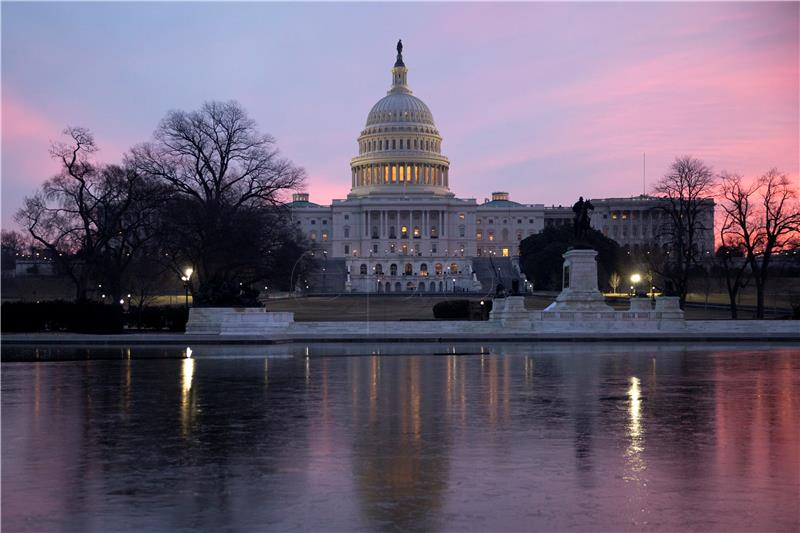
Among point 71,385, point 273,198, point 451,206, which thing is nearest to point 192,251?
point 273,198

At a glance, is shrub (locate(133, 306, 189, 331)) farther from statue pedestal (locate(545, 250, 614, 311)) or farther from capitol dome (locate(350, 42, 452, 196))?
capitol dome (locate(350, 42, 452, 196))

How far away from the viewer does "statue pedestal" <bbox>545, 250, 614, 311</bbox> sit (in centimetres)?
4362

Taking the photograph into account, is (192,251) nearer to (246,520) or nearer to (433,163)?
(246,520)

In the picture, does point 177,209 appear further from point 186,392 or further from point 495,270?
point 495,270

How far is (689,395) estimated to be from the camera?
19.5 meters

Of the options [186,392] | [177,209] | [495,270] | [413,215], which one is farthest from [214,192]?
[413,215]

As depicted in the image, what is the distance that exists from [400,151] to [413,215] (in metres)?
14.0

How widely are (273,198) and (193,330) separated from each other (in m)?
17.5

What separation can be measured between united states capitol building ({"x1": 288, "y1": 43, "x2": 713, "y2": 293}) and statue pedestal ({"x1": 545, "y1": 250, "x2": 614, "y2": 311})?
117595 millimetres

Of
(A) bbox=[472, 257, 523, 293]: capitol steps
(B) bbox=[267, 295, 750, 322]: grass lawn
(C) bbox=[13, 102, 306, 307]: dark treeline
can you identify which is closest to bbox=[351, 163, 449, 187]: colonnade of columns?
(A) bbox=[472, 257, 523, 293]: capitol steps

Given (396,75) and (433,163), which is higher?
(396,75)

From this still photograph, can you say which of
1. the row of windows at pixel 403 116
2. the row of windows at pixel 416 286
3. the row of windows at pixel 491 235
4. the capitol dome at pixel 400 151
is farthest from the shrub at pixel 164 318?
the row of windows at pixel 403 116

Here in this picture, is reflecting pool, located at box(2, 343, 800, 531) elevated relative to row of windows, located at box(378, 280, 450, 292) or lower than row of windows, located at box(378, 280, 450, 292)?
lower

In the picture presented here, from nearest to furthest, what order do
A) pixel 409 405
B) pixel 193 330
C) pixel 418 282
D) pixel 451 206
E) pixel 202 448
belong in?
pixel 202 448 → pixel 409 405 → pixel 193 330 → pixel 418 282 → pixel 451 206
